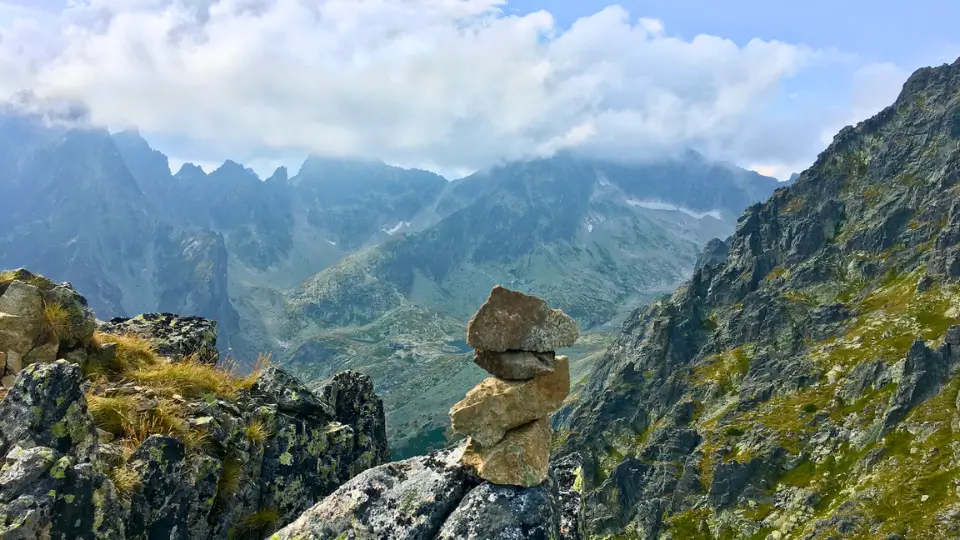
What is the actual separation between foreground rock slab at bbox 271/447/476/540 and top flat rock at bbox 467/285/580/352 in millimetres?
3036

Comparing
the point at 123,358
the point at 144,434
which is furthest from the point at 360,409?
the point at 144,434

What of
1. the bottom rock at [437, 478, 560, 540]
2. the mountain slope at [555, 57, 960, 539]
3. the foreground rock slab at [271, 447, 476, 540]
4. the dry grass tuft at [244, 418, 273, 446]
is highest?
the dry grass tuft at [244, 418, 273, 446]

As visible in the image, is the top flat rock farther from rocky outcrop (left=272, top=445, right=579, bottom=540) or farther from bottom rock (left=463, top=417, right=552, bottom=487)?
rocky outcrop (left=272, top=445, right=579, bottom=540)

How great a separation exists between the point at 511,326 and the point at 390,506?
494cm

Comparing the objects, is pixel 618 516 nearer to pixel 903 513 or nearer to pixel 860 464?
pixel 860 464

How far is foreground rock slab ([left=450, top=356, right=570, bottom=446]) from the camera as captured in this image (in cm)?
1274

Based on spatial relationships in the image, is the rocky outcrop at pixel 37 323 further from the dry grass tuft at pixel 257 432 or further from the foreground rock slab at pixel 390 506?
the foreground rock slab at pixel 390 506

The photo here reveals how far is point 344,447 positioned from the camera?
1886 centimetres

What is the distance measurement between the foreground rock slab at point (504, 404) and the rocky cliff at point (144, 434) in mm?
6150

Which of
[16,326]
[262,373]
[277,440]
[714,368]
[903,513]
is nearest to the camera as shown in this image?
[16,326]

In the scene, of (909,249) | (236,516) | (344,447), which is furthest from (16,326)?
(909,249)

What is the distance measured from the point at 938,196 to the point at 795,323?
68.9m

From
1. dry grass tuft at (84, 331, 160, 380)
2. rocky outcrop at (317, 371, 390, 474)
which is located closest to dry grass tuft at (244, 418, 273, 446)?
dry grass tuft at (84, 331, 160, 380)

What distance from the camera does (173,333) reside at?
20.8m
